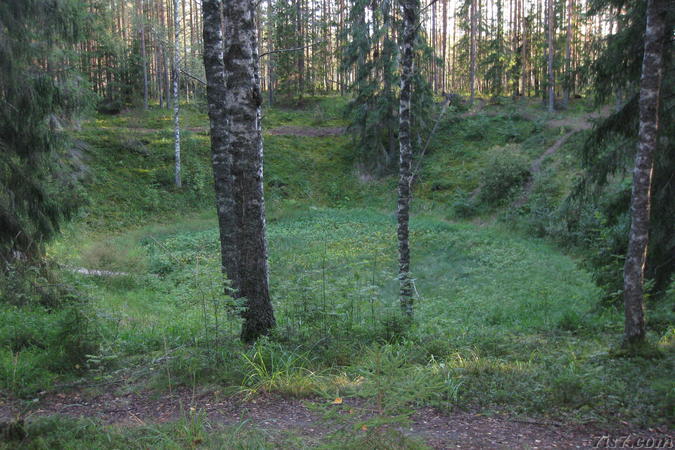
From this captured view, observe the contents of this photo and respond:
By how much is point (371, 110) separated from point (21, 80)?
943 inches

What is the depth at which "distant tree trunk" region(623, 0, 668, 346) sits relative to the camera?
17.4ft

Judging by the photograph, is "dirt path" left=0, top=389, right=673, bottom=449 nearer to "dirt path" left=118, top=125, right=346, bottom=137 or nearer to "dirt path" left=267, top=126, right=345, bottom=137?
"dirt path" left=118, top=125, right=346, bottom=137

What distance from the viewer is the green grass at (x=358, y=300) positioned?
4.85 metres

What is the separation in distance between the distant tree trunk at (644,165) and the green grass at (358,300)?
0.62 metres

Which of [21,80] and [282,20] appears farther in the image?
[282,20]

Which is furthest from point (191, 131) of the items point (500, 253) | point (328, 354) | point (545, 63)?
point (328, 354)

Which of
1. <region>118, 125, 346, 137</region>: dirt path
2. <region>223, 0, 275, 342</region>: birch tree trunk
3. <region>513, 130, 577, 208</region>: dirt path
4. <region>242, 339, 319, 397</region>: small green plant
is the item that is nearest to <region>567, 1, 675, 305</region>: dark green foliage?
<region>242, 339, 319, 397</region>: small green plant

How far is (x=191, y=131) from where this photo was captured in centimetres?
3462

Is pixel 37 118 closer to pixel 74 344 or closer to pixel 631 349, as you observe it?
pixel 74 344

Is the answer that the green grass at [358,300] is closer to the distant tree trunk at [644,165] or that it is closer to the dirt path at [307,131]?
the distant tree trunk at [644,165]

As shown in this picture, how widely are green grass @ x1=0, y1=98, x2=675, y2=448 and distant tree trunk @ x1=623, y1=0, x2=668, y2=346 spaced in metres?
0.62

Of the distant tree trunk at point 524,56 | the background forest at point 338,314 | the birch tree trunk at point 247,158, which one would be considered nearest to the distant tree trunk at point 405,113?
the background forest at point 338,314

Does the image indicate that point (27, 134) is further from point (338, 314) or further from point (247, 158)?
point (338, 314)

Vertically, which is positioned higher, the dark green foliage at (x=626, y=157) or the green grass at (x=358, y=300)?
the dark green foliage at (x=626, y=157)
